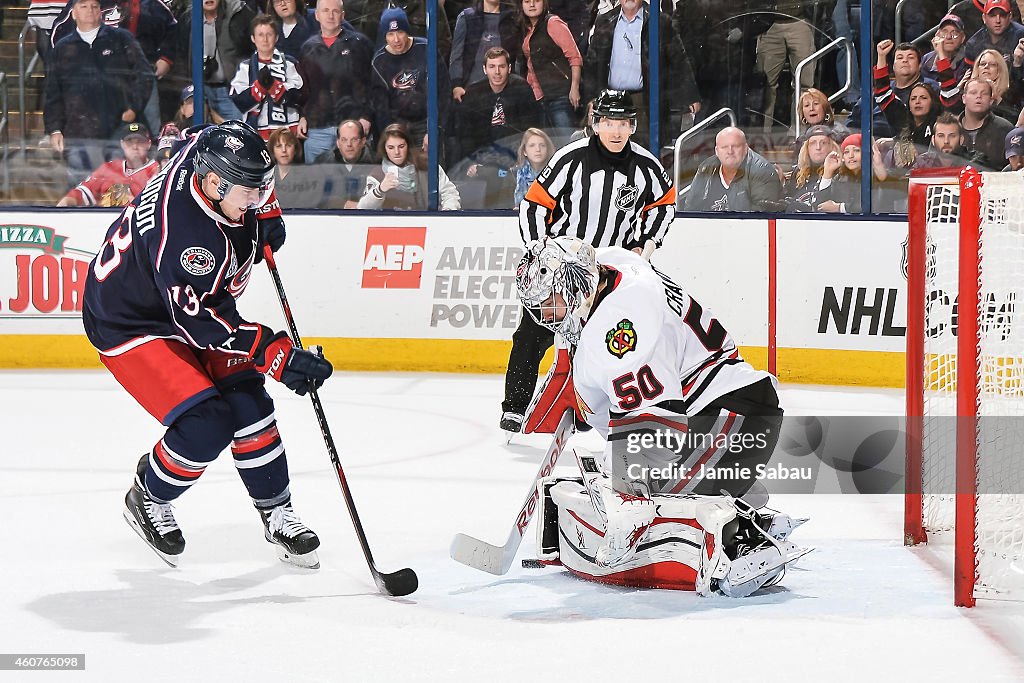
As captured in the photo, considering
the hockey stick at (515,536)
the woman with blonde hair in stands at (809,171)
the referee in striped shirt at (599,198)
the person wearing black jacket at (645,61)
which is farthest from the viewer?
the person wearing black jacket at (645,61)

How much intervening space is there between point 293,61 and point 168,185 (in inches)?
162

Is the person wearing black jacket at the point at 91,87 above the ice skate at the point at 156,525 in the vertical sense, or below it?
above

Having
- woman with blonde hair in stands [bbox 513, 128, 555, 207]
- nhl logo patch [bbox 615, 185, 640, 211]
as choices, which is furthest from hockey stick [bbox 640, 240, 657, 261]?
woman with blonde hair in stands [bbox 513, 128, 555, 207]

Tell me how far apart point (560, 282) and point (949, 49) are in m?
4.17

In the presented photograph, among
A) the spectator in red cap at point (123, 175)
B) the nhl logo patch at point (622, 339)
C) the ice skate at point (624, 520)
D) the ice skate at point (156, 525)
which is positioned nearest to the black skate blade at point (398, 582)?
the ice skate at point (624, 520)

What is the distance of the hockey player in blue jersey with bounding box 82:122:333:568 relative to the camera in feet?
9.22

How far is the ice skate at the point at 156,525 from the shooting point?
9.91 ft

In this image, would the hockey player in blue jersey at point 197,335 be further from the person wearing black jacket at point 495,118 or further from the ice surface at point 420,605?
the person wearing black jacket at point 495,118

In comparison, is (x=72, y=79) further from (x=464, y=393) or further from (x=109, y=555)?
(x=109, y=555)

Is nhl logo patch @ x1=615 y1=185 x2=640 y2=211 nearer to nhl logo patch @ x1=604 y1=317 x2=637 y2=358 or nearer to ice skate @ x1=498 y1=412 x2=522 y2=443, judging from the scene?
ice skate @ x1=498 y1=412 x2=522 y2=443

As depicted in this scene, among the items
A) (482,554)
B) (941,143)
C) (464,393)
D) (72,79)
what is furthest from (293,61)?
(482,554)

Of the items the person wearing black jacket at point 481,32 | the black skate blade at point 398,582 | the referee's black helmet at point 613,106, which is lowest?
the black skate blade at point 398,582

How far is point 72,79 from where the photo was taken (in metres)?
6.85
